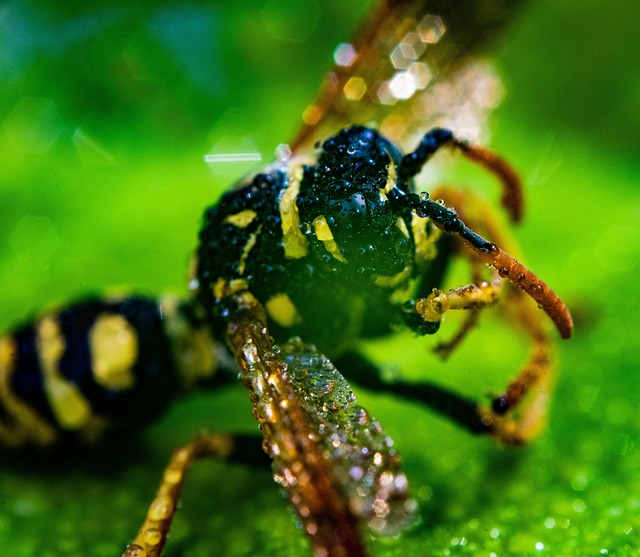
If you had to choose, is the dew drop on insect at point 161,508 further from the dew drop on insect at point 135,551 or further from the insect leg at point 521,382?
the insect leg at point 521,382

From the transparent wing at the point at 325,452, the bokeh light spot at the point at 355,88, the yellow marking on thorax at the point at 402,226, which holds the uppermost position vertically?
the bokeh light spot at the point at 355,88

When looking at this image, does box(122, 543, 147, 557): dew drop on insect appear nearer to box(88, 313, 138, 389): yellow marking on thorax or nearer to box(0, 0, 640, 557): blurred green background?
box(0, 0, 640, 557): blurred green background

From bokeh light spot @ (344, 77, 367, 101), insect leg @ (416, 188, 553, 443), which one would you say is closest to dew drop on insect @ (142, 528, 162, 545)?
insect leg @ (416, 188, 553, 443)

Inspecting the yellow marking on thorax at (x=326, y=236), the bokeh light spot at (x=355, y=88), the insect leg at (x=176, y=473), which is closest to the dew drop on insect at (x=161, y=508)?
the insect leg at (x=176, y=473)

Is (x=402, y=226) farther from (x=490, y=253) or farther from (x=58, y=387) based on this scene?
(x=58, y=387)

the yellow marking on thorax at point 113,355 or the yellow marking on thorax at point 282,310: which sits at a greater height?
the yellow marking on thorax at point 113,355

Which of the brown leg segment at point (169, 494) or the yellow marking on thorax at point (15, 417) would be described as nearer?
the brown leg segment at point (169, 494)

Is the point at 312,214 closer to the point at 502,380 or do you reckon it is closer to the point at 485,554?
the point at 485,554

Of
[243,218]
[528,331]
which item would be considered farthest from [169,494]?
[528,331]
